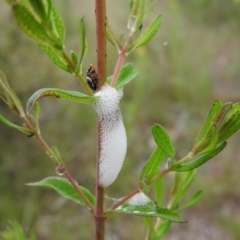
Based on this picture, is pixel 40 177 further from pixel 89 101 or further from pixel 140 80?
pixel 89 101

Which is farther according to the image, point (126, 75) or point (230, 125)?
point (126, 75)

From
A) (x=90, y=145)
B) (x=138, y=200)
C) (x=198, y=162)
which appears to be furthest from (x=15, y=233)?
(x=90, y=145)

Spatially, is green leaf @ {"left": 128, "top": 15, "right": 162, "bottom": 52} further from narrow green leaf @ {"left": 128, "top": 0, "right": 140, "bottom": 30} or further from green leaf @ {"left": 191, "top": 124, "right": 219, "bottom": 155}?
green leaf @ {"left": 191, "top": 124, "right": 219, "bottom": 155}

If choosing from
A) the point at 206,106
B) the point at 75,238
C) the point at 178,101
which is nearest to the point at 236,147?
the point at 206,106

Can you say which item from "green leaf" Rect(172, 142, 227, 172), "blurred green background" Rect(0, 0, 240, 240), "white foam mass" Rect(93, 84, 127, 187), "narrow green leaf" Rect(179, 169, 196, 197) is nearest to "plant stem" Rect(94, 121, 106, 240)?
"white foam mass" Rect(93, 84, 127, 187)

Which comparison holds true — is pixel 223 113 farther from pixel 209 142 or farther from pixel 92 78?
pixel 92 78

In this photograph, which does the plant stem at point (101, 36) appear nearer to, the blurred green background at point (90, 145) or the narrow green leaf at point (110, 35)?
the narrow green leaf at point (110, 35)

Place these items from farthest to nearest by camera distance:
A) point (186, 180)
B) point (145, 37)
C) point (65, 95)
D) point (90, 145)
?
point (90, 145) → point (186, 180) → point (145, 37) → point (65, 95)
